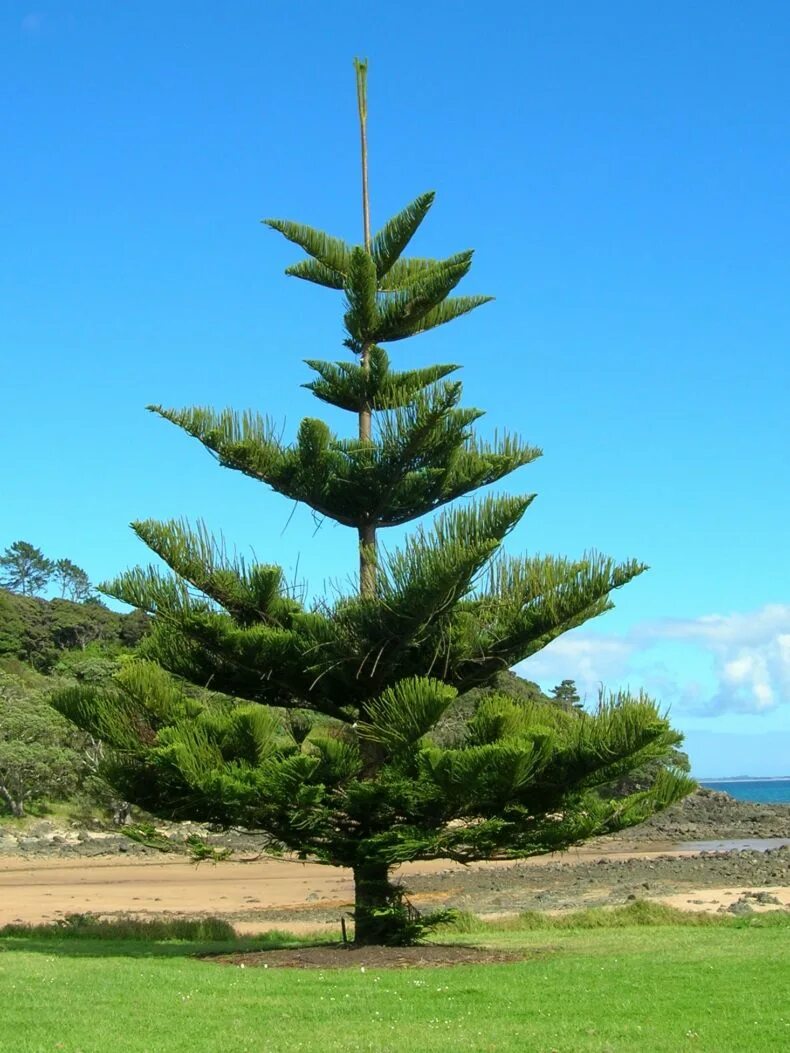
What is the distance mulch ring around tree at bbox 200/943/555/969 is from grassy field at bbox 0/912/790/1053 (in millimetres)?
318

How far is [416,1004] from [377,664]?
4026mm

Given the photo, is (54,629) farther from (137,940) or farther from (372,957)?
(372,957)

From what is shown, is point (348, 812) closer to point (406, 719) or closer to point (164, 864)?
point (406, 719)

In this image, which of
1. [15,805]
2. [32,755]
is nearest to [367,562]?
[32,755]

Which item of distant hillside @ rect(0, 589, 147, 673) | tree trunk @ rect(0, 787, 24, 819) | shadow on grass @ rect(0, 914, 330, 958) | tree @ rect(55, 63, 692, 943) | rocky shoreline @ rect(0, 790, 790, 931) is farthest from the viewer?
distant hillside @ rect(0, 589, 147, 673)

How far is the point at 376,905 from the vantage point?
10719 millimetres

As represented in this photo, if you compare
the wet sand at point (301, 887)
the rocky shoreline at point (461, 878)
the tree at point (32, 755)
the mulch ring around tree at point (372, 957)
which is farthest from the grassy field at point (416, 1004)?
the tree at point (32, 755)

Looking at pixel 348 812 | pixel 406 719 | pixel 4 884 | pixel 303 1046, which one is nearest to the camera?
pixel 303 1046

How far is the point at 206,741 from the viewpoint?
990 cm

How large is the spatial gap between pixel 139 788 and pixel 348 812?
200cm

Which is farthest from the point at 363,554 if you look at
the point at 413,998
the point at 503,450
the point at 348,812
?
the point at 413,998

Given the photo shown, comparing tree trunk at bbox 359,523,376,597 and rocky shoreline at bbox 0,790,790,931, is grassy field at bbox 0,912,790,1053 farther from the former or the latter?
rocky shoreline at bbox 0,790,790,931

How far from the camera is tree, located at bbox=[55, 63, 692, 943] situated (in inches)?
386

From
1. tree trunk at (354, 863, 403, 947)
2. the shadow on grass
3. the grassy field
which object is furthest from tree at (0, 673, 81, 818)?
tree trunk at (354, 863, 403, 947)
